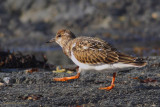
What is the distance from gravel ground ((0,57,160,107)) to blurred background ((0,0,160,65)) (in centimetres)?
1003

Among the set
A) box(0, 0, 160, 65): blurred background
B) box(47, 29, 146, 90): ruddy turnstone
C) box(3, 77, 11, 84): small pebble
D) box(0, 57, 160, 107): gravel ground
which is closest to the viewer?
box(0, 57, 160, 107): gravel ground

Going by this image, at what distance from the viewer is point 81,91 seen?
476 centimetres

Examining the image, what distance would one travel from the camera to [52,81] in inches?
220

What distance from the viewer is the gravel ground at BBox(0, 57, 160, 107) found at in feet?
13.9

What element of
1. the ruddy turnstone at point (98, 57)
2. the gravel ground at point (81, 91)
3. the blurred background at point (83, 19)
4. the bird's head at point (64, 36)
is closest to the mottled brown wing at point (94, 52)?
the ruddy turnstone at point (98, 57)

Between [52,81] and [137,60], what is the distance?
1.70 m

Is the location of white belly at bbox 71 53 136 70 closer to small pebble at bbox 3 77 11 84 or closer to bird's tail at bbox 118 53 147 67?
bird's tail at bbox 118 53 147 67

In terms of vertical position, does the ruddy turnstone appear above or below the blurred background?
below

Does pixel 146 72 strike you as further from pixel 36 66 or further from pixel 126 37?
pixel 126 37

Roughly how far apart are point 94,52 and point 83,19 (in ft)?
40.9

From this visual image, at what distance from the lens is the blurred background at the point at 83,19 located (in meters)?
16.4

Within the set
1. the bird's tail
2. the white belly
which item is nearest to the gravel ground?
the white belly

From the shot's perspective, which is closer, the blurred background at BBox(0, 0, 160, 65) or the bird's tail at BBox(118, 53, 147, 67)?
the bird's tail at BBox(118, 53, 147, 67)

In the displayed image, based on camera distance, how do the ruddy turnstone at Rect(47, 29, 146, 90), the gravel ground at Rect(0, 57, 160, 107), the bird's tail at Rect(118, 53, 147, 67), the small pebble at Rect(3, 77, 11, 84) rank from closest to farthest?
the gravel ground at Rect(0, 57, 160, 107) < the bird's tail at Rect(118, 53, 147, 67) < the ruddy turnstone at Rect(47, 29, 146, 90) < the small pebble at Rect(3, 77, 11, 84)
